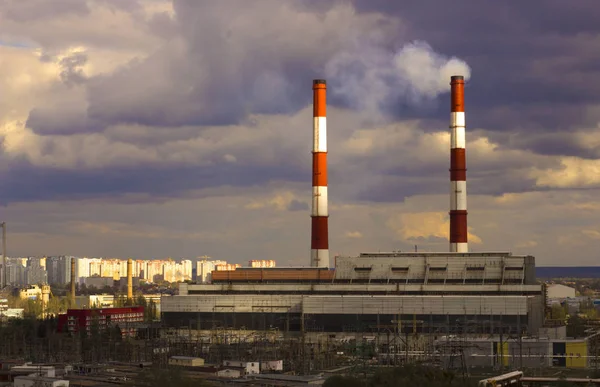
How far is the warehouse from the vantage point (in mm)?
53406

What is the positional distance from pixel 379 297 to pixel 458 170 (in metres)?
8.74

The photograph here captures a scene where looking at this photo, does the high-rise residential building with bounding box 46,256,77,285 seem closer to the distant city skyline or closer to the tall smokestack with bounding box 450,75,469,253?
the distant city skyline

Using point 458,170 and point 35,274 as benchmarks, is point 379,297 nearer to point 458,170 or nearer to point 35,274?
point 458,170

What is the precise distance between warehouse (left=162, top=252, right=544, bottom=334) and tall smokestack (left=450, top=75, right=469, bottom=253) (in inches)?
48.6

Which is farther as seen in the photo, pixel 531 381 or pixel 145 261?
pixel 145 261

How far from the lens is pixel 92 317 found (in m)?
63.2

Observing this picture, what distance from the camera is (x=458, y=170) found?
190ft

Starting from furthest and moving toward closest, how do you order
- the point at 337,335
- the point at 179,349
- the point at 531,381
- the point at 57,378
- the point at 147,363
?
the point at 337,335, the point at 179,349, the point at 147,363, the point at 57,378, the point at 531,381

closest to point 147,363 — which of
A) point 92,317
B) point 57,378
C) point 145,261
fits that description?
point 57,378

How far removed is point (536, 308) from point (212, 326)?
58.8 ft

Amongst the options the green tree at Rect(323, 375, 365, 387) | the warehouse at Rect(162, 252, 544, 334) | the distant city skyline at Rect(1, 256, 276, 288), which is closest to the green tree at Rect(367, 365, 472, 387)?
the green tree at Rect(323, 375, 365, 387)

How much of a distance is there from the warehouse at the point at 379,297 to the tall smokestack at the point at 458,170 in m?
1.23

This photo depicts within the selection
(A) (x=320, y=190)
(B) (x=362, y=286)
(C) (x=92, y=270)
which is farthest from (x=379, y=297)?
(C) (x=92, y=270)

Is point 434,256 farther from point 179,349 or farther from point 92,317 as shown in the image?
point 92,317
